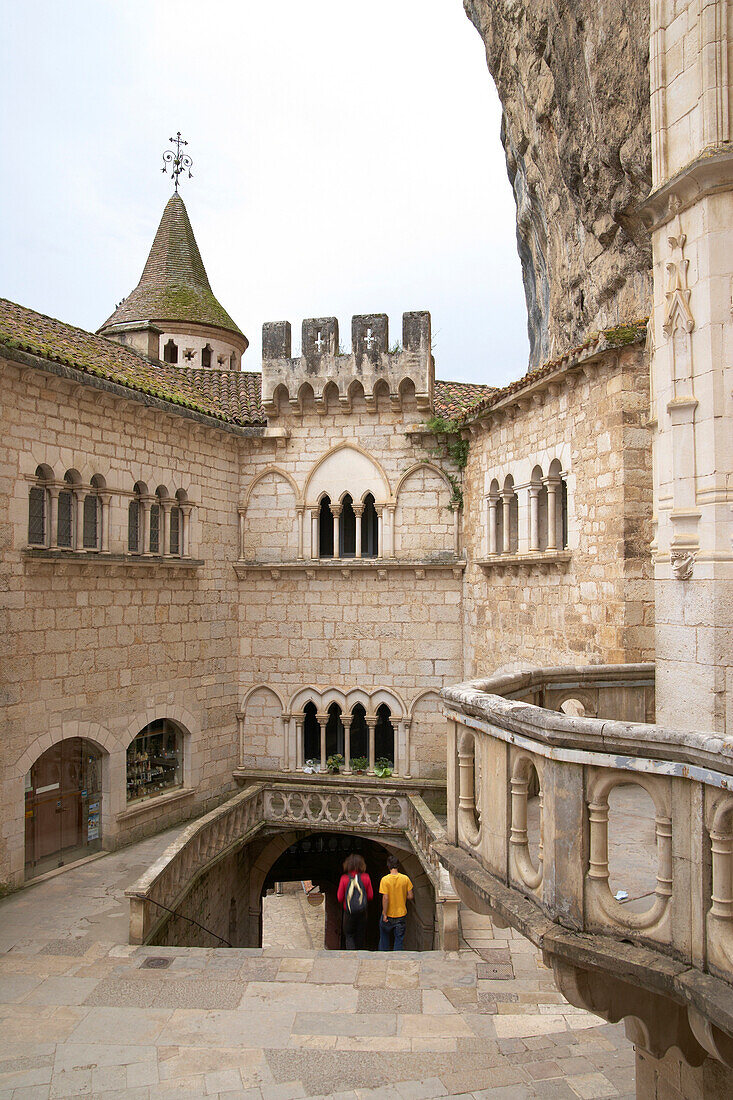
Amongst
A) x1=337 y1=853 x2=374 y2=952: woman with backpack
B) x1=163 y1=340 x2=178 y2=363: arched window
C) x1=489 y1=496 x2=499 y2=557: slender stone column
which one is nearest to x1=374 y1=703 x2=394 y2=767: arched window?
x1=337 y1=853 x2=374 y2=952: woman with backpack

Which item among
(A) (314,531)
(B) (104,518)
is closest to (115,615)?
(B) (104,518)

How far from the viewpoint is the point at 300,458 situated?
17.0 m

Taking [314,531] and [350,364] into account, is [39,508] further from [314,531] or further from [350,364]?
[350,364]

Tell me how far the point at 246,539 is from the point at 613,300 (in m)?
8.86

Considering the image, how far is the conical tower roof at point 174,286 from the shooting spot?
24.3m

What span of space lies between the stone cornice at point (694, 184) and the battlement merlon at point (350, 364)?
10282 millimetres

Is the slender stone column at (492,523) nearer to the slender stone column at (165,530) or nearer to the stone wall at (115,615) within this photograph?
the stone wall at (115,615)

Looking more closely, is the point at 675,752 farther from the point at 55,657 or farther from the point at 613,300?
the point at 613,300

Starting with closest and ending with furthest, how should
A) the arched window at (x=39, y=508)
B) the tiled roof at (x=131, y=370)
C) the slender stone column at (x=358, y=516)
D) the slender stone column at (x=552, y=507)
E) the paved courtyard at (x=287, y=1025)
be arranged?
the paved courtyard at (x=287, y=1025)
the slender stone column at (x=552, y=507)
the arched window at (x=39, y=508)
the tiled roof at (x=131, y=370)
the slender stone column at (x=358, y=516)

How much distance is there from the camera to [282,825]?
51.9 feet

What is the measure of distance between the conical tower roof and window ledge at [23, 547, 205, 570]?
11500 millimetres

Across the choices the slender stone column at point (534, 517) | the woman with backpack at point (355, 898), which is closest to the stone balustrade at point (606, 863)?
the woman with backpack at point (355, 898)

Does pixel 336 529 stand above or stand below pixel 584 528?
above

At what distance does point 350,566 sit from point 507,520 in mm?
3853
